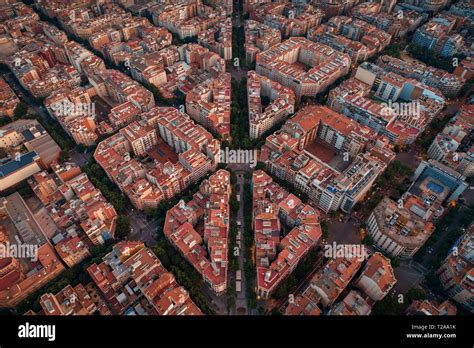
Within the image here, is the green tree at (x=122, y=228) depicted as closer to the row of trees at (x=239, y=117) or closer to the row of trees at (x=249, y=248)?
the row of trees at (x=249, y=248)

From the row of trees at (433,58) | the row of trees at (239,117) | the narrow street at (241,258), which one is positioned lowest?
the narrow street at (241,258)

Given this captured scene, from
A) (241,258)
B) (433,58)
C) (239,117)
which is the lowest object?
(241,258)

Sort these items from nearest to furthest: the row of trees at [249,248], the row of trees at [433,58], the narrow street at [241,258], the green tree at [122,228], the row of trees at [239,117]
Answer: the narrow street at [241,258], the row of trees at [249,248], the green tree at [122,228], the row of trees at [239,117], the row of trees at [433,58]

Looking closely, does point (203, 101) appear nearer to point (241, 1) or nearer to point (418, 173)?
point (418, 173)

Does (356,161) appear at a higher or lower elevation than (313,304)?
higher

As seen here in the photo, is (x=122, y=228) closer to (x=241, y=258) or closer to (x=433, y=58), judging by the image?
(x=241, y=258)

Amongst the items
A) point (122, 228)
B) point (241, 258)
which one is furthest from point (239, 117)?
point (122, 228)

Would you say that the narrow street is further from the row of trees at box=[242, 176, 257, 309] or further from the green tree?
the green tree

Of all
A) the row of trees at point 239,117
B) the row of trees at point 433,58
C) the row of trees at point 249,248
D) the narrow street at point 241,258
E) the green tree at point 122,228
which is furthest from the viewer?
the row of trees at point 433,58

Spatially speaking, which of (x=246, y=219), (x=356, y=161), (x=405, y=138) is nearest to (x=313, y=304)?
(x=246, y=219)

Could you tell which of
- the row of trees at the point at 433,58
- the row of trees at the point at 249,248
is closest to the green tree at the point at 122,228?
the row of trees at the point at 249,248

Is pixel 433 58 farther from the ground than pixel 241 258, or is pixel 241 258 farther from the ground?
pixel 433 58
